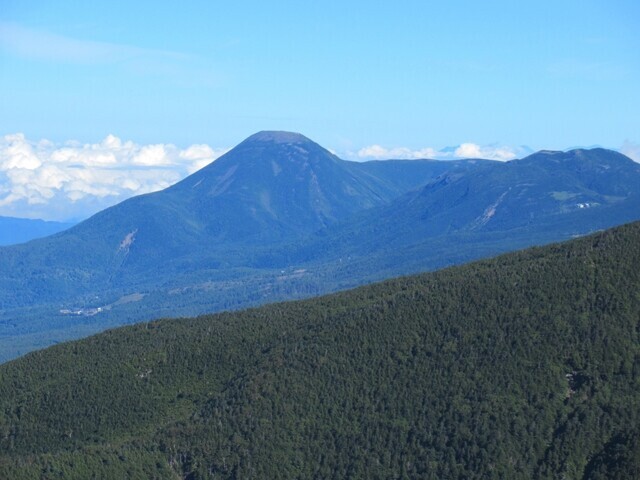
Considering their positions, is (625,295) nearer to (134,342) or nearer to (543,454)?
(543,454)

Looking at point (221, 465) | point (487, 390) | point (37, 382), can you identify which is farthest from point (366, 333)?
point (37, 382)

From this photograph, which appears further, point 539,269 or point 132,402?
point 539,269

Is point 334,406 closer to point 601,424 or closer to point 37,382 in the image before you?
point 601,424

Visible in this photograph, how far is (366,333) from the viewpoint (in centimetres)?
13950

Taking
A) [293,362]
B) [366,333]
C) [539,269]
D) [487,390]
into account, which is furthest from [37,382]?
[539,269]

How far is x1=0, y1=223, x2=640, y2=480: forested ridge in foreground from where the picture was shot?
118 m

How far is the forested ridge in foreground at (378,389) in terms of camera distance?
118m

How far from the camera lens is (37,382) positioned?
142 m

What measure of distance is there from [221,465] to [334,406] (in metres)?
16.1

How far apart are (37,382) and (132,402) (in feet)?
53.4

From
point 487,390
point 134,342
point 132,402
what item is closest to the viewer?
point 487,390

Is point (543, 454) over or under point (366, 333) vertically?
under

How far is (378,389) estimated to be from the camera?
130m

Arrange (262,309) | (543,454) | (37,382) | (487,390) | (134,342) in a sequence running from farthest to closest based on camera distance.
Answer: (262,309) → (134,342) → (37,382) → (487,390) → (543,454)
